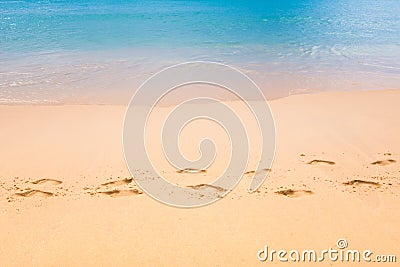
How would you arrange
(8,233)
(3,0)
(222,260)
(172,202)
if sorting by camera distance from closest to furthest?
(222,260)
(8,233)
(172,202)
(3,0)

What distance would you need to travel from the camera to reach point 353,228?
3244 mm

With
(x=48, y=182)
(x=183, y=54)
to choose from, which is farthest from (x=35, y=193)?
(x=183, y=54)

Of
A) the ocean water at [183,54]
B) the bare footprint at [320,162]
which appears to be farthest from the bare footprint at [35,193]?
the ocean water at [183,54]

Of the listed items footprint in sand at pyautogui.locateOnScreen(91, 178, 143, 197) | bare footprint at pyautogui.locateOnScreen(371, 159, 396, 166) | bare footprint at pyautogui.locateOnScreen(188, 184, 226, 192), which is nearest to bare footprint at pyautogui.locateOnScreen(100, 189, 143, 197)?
footprint in sand at pyautogui.locateOnScreen(91, 178, 143, 197)

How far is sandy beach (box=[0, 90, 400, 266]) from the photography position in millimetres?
3037

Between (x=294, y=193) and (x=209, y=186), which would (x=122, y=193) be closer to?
(x=209, y=186)

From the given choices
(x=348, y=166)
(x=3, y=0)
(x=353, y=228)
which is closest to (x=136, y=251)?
(x=353, y=228)

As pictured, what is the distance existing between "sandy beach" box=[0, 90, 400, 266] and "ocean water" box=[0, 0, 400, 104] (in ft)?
9.08

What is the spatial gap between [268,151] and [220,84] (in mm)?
4174

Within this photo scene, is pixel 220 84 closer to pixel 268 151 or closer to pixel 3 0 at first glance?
pixel 268 151

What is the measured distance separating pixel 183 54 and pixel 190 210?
9500mm

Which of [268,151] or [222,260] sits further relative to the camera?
[268,151]

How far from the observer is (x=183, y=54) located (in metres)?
12.3

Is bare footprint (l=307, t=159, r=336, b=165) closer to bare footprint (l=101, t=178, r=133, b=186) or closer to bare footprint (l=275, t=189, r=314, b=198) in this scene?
bare footprint (l=275, t=189, r=314, b=198)
